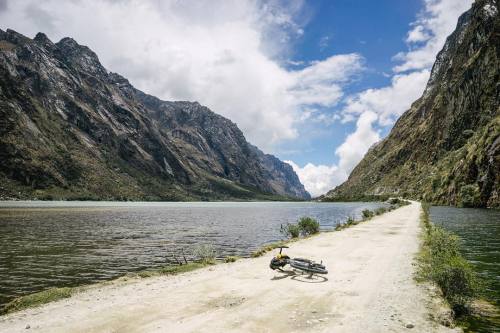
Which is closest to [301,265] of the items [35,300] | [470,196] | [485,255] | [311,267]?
[311,267]

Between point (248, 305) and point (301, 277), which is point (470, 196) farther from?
point (248, 305)

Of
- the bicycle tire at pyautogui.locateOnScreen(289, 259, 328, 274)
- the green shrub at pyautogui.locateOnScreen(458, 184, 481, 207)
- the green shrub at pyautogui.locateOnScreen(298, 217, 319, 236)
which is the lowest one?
the bicycle tire at pyautogui.locateOnScreen(289, 259, 328, 274)

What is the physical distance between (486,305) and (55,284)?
2502cm

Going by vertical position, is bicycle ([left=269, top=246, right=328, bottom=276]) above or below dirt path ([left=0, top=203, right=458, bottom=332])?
above

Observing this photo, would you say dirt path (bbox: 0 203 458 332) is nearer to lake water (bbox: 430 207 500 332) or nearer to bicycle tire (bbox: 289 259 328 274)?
bicycle tire (bbox: 289 259 328 274)

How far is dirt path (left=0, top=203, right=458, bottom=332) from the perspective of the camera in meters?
13.8

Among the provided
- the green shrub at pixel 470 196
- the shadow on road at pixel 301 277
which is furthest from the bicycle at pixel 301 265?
the green shrub at pixel 470 196

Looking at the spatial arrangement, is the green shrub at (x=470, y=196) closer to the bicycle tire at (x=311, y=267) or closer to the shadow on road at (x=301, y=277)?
the shadow on road at (x=301, y=277)

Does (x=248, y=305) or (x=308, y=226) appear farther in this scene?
(x=308, y=226)

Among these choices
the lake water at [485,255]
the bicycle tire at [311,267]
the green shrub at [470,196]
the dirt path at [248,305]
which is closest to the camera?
the dirt path at [248,305]

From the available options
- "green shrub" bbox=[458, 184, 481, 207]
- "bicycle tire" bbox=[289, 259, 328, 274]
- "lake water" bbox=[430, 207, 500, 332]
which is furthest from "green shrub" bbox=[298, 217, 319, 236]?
"green shrub" bbox=[458, 184, 481, 207]

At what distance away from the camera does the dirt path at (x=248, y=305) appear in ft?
45.2

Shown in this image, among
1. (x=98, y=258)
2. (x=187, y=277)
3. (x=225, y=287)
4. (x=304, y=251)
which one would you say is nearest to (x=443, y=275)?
(x=225, y=287)

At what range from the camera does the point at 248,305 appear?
1619 cm
